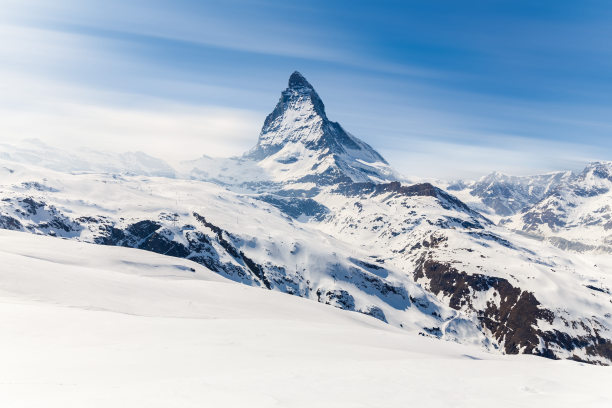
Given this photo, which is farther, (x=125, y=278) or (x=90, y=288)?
(x=125, y=278)

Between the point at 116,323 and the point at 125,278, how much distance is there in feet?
90.3

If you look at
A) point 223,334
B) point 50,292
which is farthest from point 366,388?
point 50,292

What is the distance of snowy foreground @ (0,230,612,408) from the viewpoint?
18.5 metres

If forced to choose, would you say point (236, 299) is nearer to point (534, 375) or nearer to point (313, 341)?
point (313, 341)

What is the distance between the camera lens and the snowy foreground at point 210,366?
18.5 metres

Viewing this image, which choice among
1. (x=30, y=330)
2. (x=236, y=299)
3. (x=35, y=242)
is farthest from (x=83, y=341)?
(x=35, y=242)

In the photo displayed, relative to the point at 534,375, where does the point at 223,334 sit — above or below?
below

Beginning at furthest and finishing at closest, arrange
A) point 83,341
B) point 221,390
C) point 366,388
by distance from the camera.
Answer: point 83,341
point 366,388
point 221,390

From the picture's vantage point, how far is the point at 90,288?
165 ft

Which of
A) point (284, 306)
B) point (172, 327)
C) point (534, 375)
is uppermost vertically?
point (534, 375)

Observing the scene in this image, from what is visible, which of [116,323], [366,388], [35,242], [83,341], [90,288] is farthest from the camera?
[35,242]

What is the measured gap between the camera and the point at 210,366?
80.3ft

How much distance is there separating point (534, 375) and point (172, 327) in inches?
1124

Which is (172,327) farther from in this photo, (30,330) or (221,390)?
(221,390)
